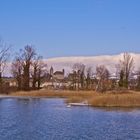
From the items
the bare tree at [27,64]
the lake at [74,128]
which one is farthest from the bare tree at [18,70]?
the lake at [74,128]

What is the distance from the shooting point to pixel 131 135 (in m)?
24.7

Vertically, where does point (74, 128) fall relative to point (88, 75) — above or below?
below

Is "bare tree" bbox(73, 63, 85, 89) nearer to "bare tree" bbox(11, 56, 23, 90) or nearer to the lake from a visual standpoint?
"bare tree" bbox(11, 56, 23, 90)

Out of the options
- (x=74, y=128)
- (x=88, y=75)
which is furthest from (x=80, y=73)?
Result: (x=74, y=128)

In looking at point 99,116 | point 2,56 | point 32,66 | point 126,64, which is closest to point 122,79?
point 126,64

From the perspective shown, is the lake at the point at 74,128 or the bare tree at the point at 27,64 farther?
the bare tree at the point at 27,64

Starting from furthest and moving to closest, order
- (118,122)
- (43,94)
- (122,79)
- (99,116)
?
(122,79) → (43,94) → (99,116) → (118,122)

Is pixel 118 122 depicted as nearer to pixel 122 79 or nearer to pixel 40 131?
pixel 40 131

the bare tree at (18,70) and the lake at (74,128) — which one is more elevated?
the bare tree at (18,70)

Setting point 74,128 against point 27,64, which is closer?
point 74,128

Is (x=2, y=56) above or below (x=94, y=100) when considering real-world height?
above

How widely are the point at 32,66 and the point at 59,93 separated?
86.7 ft

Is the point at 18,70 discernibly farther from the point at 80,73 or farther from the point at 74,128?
the point at 74,128

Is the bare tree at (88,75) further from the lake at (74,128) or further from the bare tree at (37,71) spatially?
the lake at (74,128)
